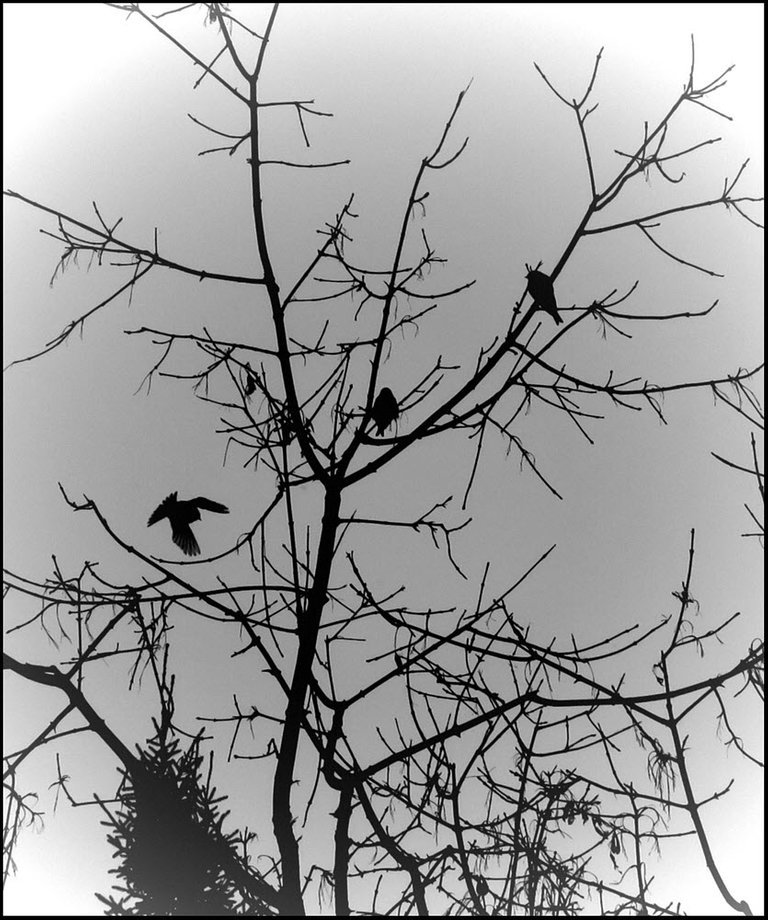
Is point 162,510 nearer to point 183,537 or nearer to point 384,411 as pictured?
point 183,537

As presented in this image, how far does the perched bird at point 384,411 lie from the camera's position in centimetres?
231

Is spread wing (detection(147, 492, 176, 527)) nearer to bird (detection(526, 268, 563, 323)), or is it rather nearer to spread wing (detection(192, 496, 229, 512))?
spread wing (detection(192, 496, 229, 512))

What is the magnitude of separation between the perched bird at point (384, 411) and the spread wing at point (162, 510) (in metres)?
0.57

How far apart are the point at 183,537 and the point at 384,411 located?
0.64m

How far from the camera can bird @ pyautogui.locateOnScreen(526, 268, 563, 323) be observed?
6.32 feet

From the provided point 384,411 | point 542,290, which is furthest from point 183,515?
point 542,290

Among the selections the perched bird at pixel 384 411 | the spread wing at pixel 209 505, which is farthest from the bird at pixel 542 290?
the spread wing at pixel 209 505

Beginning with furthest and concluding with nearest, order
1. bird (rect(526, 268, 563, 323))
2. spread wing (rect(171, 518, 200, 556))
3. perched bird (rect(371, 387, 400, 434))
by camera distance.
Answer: perched bird (rect(371, 387, 400, 434)), spread wing (rect(171, 518, 200, 556)), bird (rect(526, 268, 563, 323))

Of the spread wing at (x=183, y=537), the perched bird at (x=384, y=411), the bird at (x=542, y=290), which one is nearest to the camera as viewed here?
the bird at (x=542, y=290)

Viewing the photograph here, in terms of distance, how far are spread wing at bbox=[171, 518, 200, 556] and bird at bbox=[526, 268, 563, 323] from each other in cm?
98

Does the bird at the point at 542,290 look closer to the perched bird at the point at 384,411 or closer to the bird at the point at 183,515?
the perched bird at the point at 384,411

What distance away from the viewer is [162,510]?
2080 mm

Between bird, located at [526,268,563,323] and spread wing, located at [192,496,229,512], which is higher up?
bird, located at [526,268,563,323]

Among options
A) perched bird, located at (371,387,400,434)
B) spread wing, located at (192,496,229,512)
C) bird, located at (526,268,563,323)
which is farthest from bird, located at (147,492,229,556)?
bird, located at (526,268,563,323)
